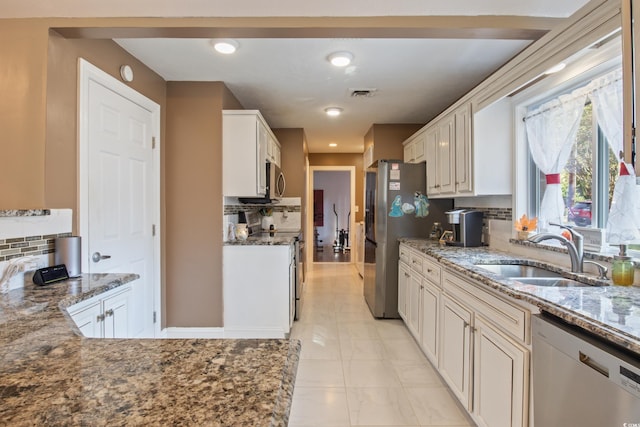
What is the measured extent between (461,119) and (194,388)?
2.75 metres

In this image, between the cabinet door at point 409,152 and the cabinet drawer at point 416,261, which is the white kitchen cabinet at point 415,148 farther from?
the cabinet drawer at point 416,261

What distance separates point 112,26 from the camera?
1.76 meters

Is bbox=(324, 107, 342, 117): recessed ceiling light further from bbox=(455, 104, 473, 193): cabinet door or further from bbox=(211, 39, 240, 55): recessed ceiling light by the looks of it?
bbox=(211, 39, 240, 55): recessed ceiling light

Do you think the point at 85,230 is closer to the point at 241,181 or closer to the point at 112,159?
the point at 112,159

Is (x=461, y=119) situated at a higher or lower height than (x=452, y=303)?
higher

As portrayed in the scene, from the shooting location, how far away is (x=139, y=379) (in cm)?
72

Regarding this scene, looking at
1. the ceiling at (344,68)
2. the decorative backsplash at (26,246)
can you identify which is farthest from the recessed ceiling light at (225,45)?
the decorative backsplash at (26,246)

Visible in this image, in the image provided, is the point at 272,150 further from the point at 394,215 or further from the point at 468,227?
the point at 468,227

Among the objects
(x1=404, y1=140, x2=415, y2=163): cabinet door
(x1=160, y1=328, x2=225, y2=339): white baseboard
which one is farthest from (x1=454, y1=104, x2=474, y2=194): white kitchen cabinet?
(x1=160, y1=328, x2=225, y2=339): white baseboard

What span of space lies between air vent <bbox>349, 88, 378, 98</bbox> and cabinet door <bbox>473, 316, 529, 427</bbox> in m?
2.31

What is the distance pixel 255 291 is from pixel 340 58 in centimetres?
212

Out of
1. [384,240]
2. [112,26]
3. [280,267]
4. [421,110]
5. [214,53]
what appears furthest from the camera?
[421,110]

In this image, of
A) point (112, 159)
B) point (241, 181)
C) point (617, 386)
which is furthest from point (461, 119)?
point (112, 159)

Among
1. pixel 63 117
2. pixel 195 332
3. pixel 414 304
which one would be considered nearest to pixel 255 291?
pixel 195 332
